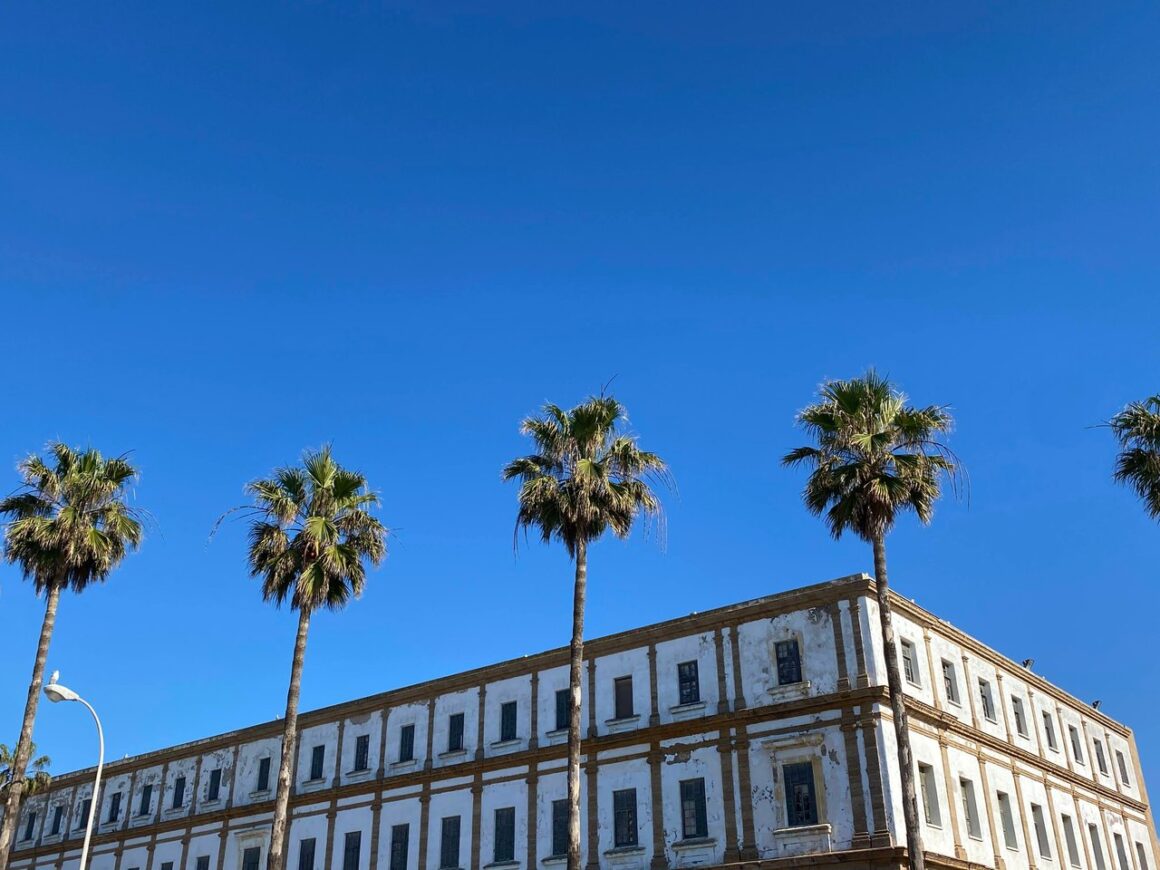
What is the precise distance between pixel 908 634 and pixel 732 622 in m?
6.09

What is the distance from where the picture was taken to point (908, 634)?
39281mm

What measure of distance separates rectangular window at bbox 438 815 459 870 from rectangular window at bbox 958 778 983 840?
19070mm

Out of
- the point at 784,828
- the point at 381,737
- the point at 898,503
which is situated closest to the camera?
the point at 898,503

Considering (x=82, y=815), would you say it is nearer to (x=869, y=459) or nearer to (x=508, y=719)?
(x=508, y=719)

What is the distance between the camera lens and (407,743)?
4831 cm

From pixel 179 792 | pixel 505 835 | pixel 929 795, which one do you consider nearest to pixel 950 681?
pixel 929 795

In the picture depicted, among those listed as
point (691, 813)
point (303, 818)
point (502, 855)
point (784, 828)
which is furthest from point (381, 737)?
point (784, 828)

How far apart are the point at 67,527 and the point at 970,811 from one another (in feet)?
106

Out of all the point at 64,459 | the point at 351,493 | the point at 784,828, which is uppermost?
the point at 64,459

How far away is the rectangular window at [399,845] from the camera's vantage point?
150ft

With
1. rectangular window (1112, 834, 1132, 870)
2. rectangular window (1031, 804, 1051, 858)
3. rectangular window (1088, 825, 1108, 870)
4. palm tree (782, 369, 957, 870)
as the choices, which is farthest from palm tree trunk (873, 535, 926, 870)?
rectangular window (1112, 834, 1132, 870)

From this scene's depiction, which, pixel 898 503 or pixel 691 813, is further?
pixel 691 813

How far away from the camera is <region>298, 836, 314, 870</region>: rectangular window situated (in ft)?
160

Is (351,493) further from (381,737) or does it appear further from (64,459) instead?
(381,737)
